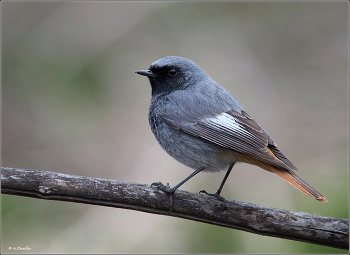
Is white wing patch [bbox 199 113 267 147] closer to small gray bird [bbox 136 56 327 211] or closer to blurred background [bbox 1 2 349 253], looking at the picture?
small gray bird [bbox 136 56 327 211]

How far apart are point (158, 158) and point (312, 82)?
10.4ft

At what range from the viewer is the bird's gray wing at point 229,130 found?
2.85 metres

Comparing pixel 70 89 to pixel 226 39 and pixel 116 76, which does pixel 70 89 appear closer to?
pixel 116 76

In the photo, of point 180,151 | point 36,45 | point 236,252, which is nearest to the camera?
point 180,151

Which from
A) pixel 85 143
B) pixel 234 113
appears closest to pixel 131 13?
pixel 85 143

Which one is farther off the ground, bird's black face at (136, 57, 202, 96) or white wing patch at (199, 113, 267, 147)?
bird's black face at (136, 57, 202, 96)

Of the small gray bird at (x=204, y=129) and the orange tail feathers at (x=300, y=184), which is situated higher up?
the small gray bird at (x=204, y=129)

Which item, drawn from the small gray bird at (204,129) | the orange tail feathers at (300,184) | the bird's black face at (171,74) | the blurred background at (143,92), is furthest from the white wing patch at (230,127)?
the blurred background at (143,92)

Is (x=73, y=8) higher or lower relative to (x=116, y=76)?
higher

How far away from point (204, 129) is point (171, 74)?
0.86m

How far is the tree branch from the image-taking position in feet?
8.38

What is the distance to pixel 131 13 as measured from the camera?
219 inches

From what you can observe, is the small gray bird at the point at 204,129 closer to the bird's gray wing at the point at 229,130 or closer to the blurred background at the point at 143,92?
the bird's gray wing at the point at 229,130

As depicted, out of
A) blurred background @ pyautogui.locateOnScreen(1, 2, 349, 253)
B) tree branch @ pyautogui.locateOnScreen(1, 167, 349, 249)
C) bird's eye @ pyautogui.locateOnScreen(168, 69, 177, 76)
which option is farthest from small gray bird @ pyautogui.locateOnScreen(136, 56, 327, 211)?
blurred background @ pyautogui.locateOnScreen(1, 2, 349, 253)
